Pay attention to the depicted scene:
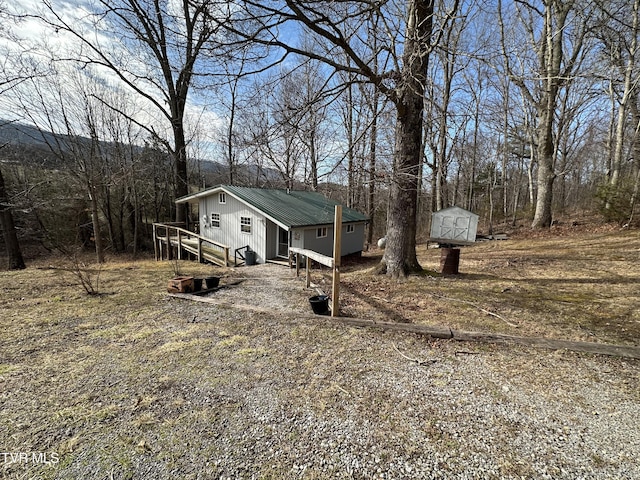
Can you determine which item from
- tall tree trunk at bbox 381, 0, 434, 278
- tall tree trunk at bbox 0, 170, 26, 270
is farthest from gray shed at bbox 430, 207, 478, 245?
tall tree trunk at bbox 0, 170, 26, 270

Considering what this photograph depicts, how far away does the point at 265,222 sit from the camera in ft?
38.6

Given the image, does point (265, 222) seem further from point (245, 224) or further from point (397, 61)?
point (397, 61)

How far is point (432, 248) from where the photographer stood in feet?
49.0

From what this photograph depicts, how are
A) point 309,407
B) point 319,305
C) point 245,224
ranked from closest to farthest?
point 309,407 < point 319,305 < point 245,224

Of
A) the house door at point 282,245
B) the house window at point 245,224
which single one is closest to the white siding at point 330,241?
the house door at point 282,245

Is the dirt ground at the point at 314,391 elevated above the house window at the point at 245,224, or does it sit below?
below

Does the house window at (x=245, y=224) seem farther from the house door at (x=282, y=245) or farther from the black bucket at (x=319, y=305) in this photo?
the black bucket at (x=319, y=305)

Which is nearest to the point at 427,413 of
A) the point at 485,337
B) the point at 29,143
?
the point at 485,337

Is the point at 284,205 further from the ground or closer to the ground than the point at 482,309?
further from the ground

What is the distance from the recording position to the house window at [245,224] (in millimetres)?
12352

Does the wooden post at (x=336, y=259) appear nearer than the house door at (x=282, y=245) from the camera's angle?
Yes

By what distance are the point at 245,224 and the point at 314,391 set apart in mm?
10459

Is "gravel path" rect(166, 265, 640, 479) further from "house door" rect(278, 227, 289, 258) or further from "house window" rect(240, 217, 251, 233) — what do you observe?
"house window" rect(240, 217, 251, 233)

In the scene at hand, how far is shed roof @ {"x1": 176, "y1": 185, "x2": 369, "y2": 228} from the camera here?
1137cm
